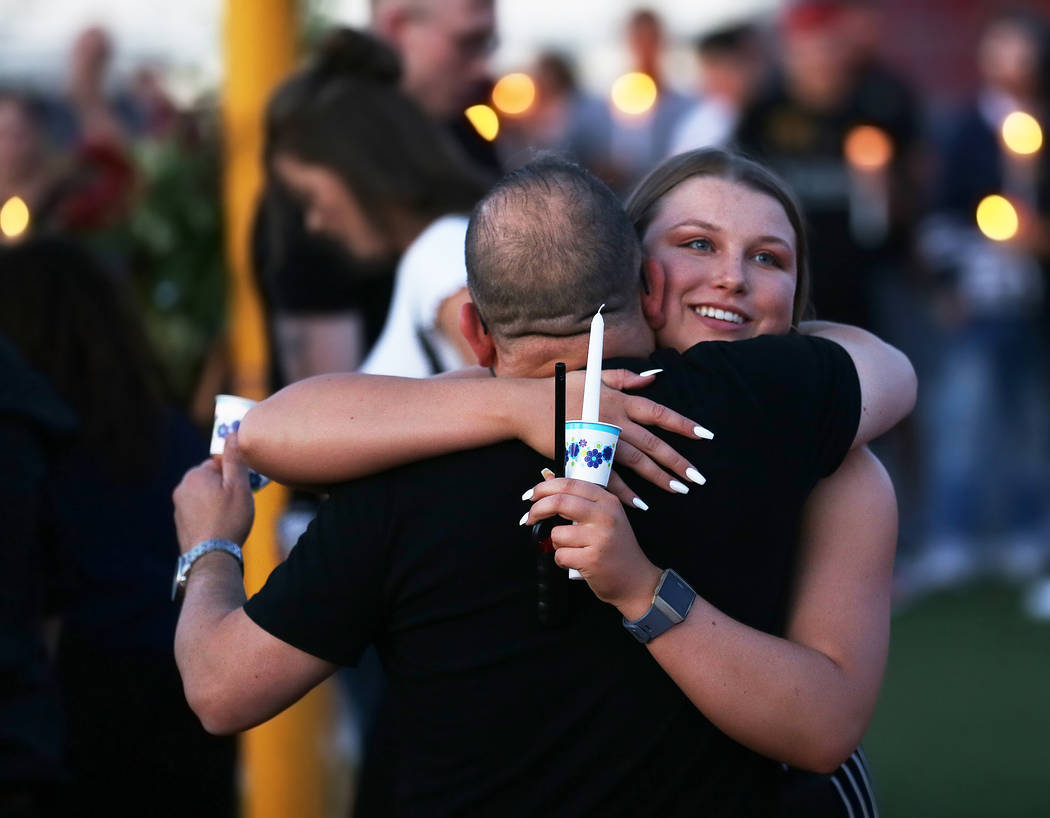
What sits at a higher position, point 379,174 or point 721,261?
point 379,174

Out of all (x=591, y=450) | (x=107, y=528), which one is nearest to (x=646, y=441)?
(x=591, y=450)

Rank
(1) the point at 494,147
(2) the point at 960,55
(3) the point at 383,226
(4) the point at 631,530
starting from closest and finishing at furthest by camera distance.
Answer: (4) the point at 631,530 → (3) the point at 383,226 → (1) the point at 494,147 → (2) the point at 960,55

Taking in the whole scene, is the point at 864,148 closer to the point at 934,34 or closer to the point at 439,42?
the point at 439,42

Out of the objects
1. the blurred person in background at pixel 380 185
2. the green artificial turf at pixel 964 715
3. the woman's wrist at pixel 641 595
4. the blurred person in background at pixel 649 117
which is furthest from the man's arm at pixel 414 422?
the blurred person in background at pixel 649 117

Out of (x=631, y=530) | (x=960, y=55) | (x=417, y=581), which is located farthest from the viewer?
(x=960, y=55)

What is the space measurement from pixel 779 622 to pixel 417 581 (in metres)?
0.56

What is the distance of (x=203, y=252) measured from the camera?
6438 millimetres

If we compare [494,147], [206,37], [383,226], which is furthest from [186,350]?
[383,226]

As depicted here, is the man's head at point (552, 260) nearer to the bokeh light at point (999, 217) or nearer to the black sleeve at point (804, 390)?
the black sleeve at point (804, 390)

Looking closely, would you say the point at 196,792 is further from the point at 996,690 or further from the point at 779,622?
the point at 996,690

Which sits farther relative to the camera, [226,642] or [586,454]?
[226,642]

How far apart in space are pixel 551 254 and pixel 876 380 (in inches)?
23.3

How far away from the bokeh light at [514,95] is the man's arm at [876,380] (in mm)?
2118

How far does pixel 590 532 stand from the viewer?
191 cm
